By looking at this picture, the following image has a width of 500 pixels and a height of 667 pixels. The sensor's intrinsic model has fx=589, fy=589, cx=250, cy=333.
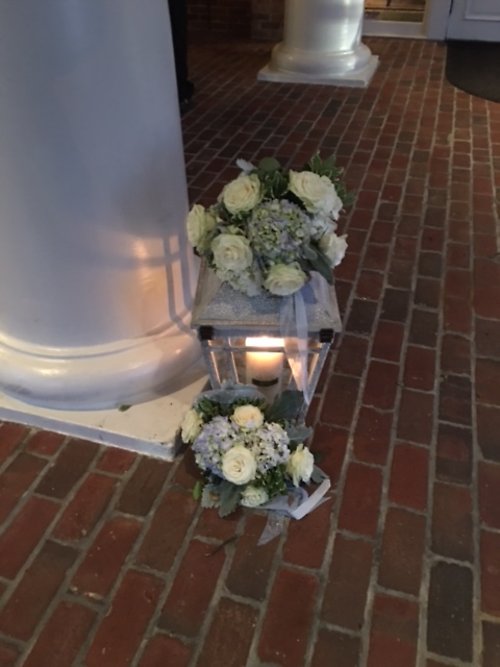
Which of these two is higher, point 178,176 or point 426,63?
point 178,176

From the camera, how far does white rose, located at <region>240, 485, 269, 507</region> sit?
49.2 inches

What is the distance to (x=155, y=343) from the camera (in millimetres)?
1507

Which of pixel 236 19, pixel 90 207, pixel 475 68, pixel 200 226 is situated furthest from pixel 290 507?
pixel 236 19

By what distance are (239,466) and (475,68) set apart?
13.8 ft

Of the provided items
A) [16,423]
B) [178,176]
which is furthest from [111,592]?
[178,176]

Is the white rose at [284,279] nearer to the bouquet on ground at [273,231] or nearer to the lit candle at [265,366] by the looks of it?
the bouquet on ground at [273,231]

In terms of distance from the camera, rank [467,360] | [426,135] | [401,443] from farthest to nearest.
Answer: [426,135], [467,360], [401,443]

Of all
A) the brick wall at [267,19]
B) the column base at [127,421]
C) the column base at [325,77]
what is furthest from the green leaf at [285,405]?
the brick wall at [267,19]

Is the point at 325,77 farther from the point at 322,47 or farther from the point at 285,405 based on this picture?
the point at 285,405

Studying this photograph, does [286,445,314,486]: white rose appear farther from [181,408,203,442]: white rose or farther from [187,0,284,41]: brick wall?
[187,0,284,41]: brick wall

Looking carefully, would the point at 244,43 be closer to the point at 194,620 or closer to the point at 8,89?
the point at 8,89

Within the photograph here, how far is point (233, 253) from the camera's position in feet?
3.59

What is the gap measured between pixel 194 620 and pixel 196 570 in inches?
4.1

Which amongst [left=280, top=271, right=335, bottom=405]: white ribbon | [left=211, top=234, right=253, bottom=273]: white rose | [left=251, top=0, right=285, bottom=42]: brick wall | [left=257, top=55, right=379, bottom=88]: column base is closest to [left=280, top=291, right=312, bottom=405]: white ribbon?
[left=280, top=271, right=335, bottom=405]: white ribbon
